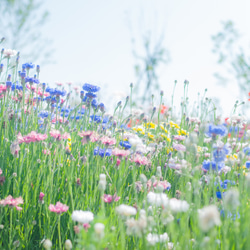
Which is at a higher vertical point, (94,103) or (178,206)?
(94,103)

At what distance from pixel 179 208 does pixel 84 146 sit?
1526mm

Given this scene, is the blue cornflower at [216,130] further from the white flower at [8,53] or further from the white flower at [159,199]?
the white flower at [8,53]

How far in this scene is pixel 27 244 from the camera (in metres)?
1.80

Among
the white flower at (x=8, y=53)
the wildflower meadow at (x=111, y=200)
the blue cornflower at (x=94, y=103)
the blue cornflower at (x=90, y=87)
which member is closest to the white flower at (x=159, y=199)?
the wildflower meadow at (x=111, y=200)

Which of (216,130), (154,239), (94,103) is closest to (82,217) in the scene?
(154,239)

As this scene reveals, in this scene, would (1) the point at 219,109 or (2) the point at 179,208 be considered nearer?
(2) the point at 179,208

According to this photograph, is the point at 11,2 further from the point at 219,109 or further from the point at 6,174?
the point at 6,174

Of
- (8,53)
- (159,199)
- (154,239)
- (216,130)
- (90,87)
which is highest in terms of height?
(8,53)

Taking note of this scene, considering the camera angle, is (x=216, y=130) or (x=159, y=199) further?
(x=216, y=130)

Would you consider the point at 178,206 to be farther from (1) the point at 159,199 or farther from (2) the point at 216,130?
(2) the point at 216,130

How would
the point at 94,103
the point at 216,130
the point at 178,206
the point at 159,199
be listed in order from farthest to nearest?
the point at 94,103 < the point at 216,130 < the point at 159,199 < the point at 178,206

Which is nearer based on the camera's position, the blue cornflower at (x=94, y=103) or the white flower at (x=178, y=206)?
the white flower at (x=178, y=206)

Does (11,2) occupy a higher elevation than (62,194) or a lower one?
higher

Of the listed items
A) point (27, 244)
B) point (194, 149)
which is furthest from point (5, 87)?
point (194, 149)
